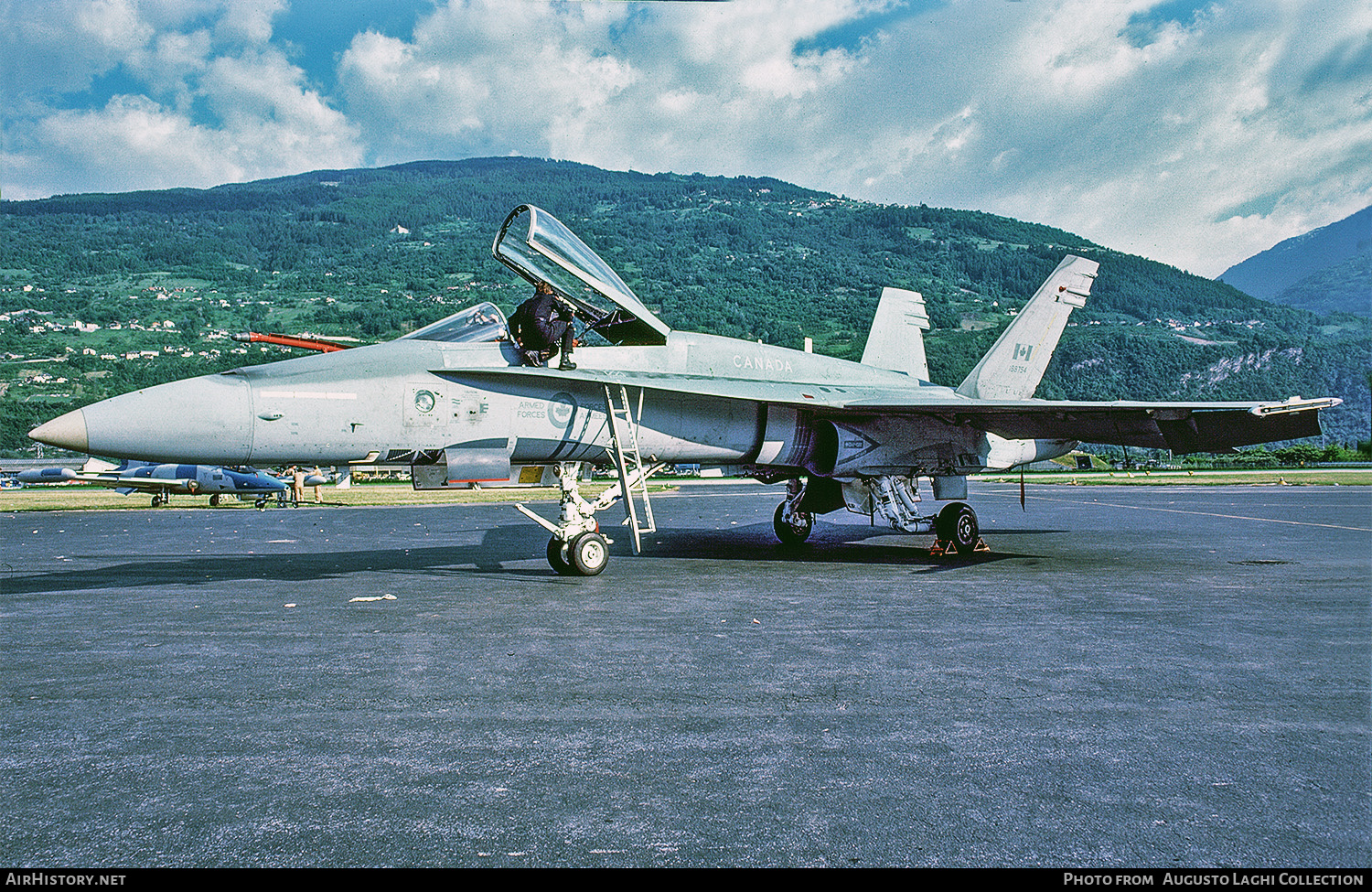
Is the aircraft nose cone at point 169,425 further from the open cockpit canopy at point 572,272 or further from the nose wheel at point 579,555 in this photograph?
the nose wheel at point 579,555

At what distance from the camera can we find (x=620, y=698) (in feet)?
14.5

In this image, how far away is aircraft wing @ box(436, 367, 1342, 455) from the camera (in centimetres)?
965

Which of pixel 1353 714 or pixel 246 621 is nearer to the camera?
pixel 1353 714

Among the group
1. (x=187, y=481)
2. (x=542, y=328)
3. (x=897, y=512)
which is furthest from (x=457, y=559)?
(x=187, y=481)

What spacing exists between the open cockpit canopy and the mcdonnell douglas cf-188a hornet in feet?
0.07

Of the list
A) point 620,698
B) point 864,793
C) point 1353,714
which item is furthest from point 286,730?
point 1353,714

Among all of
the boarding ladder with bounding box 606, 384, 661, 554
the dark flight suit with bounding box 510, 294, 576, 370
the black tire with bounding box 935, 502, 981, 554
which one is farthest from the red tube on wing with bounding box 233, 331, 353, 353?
the black tire with bounding box 935, 502, 981, 554

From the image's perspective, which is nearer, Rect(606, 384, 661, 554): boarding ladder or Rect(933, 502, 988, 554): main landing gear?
Rect(606, 384, 661, 554): boarding ladder

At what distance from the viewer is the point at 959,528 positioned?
39.4ft

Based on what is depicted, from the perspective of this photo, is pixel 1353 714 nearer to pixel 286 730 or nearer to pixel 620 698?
pixel 620 698

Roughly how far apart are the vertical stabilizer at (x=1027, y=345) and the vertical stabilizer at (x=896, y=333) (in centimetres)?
127

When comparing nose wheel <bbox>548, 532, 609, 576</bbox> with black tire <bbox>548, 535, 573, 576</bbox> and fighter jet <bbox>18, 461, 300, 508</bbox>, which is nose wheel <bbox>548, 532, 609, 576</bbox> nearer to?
black tire <bbox>548, 535, 573, 576</bbox>

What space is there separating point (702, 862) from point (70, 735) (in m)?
3.22

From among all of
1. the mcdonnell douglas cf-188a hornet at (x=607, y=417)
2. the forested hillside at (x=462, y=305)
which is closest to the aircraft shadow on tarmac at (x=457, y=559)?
the mcdonnell douglas cf-188a hornet at (x=607, y=417)
